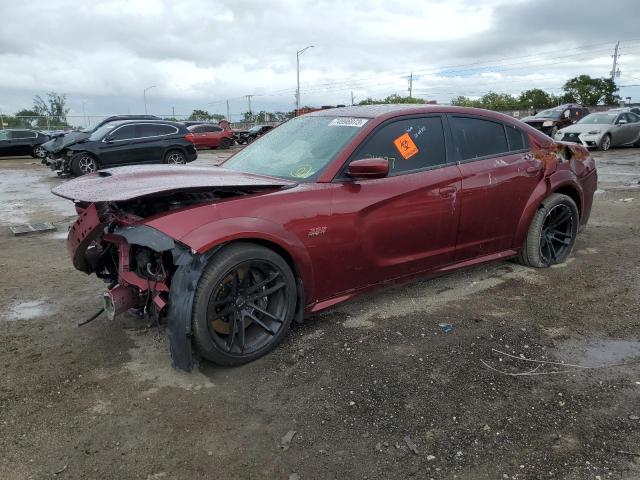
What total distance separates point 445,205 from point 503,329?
1037 millimetres

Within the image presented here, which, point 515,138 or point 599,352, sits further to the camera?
point 515,138

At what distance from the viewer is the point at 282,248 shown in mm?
3328

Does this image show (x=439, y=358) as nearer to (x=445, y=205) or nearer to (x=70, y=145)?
(x=445, y=205)

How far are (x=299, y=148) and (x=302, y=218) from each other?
2.89 feet

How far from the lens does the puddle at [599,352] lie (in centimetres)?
329

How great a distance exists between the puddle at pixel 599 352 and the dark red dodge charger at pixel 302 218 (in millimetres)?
1178

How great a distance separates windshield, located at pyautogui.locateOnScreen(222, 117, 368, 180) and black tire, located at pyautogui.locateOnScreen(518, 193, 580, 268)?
215 centimetres

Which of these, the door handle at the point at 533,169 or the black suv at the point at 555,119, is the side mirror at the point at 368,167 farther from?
the black suv at the point at 555,119

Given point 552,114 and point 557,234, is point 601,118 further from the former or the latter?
point 557,234

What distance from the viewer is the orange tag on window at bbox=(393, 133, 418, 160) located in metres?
3.97

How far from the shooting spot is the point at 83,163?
558 inches

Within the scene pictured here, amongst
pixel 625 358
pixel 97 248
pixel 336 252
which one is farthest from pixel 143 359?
pixel 625 358

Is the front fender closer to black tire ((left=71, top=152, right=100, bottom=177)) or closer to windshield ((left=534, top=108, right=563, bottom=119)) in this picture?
black tire ((left=71, top=152, right=100, bottom=177))

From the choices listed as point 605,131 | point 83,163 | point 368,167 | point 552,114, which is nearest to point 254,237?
point 368,167
